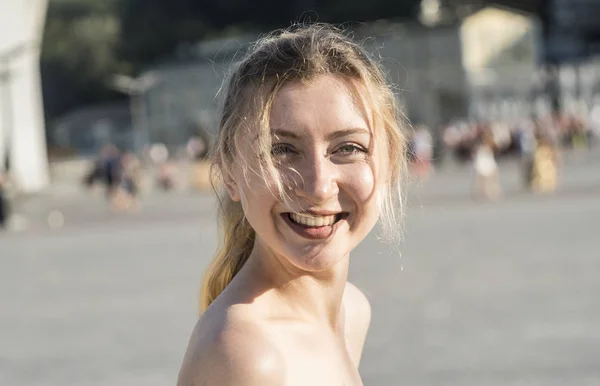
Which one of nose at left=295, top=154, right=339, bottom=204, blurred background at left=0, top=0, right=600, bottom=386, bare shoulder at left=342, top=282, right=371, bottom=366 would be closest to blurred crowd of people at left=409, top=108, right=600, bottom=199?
blurred background at left=0, top=0, right=600, bottom=386

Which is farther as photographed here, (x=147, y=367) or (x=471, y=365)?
(x=147, y=367)

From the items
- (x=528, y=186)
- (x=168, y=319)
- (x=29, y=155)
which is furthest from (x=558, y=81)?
(x=168, y=319)

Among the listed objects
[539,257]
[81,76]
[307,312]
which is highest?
[81,76]

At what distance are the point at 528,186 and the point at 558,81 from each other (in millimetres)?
37810

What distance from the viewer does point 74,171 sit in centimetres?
5828

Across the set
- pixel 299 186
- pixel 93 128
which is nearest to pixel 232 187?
pixel 299 186

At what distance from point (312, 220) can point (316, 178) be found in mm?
71

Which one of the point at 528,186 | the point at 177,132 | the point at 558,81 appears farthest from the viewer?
the point at 177,132

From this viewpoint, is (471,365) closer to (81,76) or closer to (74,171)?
(74,171)

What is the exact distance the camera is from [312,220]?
190 cm

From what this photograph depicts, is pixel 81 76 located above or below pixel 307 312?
above

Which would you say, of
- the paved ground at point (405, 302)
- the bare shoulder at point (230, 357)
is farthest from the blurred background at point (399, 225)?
the bare shoulder at point (230, 357)

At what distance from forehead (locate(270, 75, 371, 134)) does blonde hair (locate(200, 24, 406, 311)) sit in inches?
0.5

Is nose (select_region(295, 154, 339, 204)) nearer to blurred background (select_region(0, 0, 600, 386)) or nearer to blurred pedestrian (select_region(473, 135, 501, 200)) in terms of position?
blurred background (select_region(0, 0, 600, 386))
